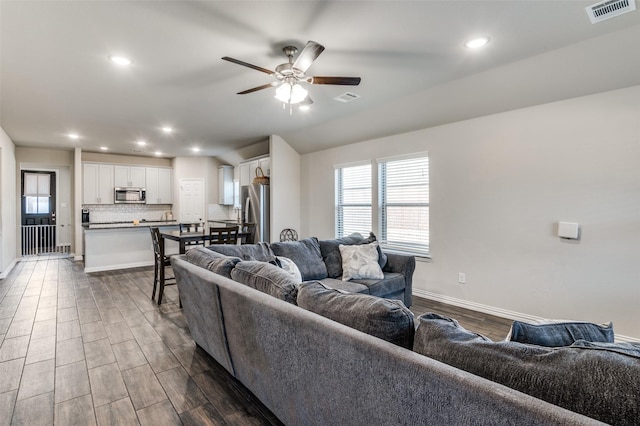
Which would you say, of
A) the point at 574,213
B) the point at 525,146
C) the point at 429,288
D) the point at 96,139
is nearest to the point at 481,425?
the point at 574,213

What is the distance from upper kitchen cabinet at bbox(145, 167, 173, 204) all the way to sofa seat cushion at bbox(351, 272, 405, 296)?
7.31m

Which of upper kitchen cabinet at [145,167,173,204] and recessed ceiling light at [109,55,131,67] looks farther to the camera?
upper kitchen cabinet at [145,167,173,204]

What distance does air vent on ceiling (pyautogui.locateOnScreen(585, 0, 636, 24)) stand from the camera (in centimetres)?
217

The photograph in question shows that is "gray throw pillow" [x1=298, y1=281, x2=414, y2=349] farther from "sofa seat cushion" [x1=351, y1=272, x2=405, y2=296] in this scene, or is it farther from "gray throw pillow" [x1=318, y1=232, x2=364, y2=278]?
"gray throw pillow" [x1=318, y1=232, x2=364, y2=278]

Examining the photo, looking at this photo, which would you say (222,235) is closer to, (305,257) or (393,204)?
(305,257)

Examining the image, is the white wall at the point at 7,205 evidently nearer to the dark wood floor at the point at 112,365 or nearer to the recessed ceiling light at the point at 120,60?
the dark wood floor at the point at 112,365

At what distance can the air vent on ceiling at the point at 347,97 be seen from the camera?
3975 millimetres

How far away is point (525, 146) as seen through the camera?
3602mm

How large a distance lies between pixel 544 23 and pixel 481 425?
9.32ft

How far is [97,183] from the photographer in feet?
26.0

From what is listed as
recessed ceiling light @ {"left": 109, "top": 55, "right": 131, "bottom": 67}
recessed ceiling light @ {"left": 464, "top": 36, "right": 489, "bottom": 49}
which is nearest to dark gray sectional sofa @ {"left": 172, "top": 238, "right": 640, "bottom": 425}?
recessed ceiling light @ {"left": 109, "top": 55, "right": 131, "bottom": 67}

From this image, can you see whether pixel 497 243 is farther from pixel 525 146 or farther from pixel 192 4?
pixel 192 4

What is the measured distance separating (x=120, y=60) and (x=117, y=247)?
15.6 feet

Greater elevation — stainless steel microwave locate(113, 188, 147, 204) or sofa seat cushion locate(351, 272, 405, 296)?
stainless steel microwave locate(113, 188, 147, 204)
